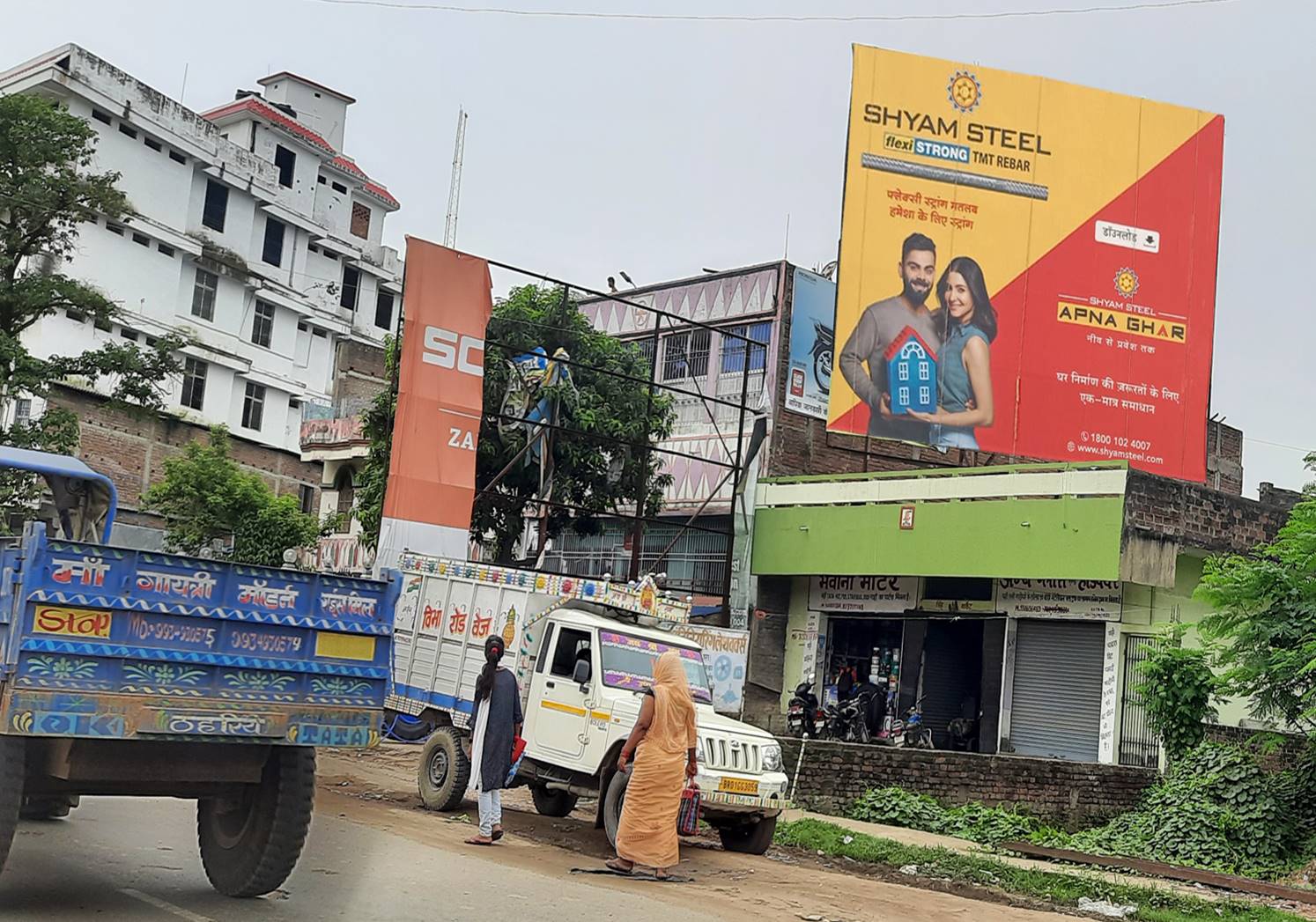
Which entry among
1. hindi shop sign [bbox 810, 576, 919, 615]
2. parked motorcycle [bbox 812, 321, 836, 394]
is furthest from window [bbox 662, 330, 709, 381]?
hindi shop sign [bbox 810, 576, 919, 615]

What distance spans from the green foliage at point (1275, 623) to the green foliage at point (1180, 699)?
3.84ft

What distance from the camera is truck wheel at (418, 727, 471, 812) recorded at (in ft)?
45.4

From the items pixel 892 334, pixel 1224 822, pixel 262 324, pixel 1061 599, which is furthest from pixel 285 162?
pixel 1224 822

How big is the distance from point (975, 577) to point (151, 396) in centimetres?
1599

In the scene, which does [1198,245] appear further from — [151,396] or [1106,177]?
[151,396]

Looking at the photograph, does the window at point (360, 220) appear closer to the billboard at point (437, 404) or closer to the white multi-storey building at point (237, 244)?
the white multi-storey building at point (237, 244)

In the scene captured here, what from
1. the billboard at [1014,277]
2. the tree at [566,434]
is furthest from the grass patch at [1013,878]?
the tree at [566,434]

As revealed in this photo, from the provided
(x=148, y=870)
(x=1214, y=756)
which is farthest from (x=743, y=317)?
(x=148, y=870)

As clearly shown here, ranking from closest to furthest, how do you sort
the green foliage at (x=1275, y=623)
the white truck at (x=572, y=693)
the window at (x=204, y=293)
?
the white truck at (x=572, y=693) < the green foliage at (x=1275, y=623) < the window at (x=204, y=293)

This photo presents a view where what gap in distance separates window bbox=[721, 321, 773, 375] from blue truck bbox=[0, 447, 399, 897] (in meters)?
21.7

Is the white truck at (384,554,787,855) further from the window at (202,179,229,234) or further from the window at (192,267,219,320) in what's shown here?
the window at (202,179,229,234)

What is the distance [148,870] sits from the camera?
876 centimetres

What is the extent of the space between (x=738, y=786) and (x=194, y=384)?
40.0 m

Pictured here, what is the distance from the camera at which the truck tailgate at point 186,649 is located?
679cm
